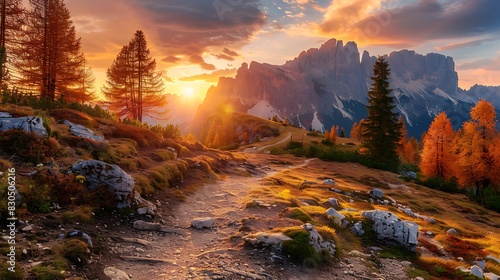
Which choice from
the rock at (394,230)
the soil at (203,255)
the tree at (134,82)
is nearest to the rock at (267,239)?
the soil at (203,255)

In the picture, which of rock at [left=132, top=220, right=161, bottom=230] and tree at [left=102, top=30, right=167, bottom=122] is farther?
tree at [left=102, top=30, right=167, bottom=122]

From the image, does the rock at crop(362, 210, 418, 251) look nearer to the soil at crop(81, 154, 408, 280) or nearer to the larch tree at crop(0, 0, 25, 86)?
the soil at crop(81, 154, 408, 280)

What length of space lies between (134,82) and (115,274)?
1719 inches

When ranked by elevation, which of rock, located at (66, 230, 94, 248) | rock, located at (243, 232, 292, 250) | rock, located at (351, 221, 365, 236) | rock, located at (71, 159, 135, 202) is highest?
rock, located at (71, 159, 135, 202)

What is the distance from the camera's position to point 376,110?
5166cm

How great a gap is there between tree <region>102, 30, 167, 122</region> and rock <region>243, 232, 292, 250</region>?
134ft

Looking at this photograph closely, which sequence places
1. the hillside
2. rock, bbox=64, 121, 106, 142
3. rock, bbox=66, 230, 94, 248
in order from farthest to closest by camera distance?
rock, bbox=64, 121, 106, 142 → rock, bbox=66, 230, 94, 248 → the hillside

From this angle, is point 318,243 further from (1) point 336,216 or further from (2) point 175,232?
(2) point 175,232

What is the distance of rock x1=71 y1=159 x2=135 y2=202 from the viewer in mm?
11094

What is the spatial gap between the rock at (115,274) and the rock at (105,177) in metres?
4.24

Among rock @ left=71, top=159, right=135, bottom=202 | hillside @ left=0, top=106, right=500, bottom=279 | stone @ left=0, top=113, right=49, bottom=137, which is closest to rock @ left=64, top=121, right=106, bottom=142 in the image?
hillside @ left=0, top=106, right=500, bottom=279

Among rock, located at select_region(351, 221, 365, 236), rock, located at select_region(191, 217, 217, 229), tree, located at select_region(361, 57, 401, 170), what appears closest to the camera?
rock, located at select_region(191, 217, 217, 229)

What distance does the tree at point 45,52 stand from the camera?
105 ft

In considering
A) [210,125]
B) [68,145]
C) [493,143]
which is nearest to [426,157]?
[493,143]
